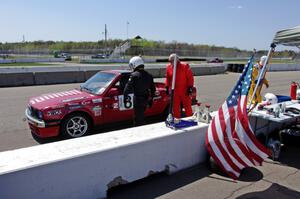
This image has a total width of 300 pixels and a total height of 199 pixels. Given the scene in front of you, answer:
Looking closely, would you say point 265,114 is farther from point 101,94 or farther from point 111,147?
point 101,94

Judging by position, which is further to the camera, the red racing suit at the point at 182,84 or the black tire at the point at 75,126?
the red racing suit at the point at 182,84

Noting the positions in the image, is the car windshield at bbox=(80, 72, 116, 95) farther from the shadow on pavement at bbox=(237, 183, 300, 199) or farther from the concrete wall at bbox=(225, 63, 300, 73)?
the concrete wall at bbox=(225, 63, 300, 73)

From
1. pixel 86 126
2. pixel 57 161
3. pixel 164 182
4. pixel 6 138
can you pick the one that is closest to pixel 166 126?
pixel 164 182

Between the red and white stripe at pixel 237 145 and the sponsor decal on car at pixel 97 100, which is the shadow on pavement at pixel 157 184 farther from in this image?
the sponsor decal on car at pixel 97 100

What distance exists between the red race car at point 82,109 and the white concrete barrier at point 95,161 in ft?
6.92

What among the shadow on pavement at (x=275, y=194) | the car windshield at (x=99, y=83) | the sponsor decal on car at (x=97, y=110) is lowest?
the shadow on pavement at (x=275, y=194)

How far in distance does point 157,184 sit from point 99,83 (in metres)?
3.48

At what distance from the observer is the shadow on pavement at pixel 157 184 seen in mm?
3605

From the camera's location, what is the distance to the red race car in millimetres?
5652

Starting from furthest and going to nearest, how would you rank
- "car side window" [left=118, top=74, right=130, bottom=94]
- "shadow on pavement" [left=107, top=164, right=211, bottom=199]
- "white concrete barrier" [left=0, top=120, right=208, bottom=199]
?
1. "car side window" [left=118, top=74, right=130, bottom=94]
2. "shadow on pavement" [left=107, top=164, right=211, bottom=199]
3. "white concrete barrier" [left=0, top=120, right=208, bottom=199]

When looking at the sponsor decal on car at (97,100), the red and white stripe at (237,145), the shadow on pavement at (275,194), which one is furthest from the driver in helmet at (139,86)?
the shadow on pavement at (275,194)

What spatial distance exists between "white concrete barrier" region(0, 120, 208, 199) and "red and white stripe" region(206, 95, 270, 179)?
442mm

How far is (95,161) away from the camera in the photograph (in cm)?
335

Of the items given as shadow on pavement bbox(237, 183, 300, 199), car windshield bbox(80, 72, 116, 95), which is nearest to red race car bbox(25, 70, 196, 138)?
car windshield bbox(80, 72, 116, 95)
